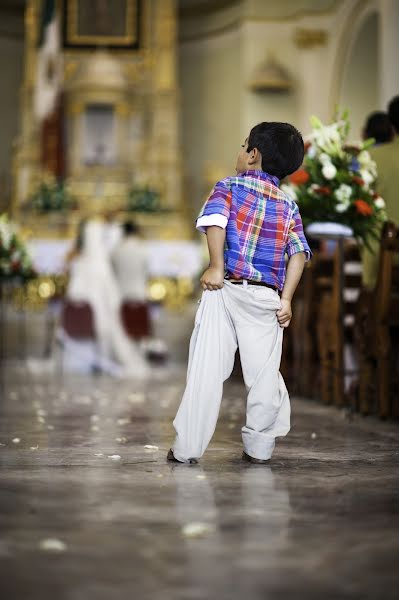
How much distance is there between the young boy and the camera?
154 inches

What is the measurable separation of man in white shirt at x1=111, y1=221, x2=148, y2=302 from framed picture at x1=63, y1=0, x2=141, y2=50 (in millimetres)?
6873

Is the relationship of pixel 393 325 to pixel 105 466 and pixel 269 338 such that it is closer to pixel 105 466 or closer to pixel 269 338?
pixel 269 338

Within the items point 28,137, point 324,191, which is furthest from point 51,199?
point 324,191

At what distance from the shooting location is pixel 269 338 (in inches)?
157

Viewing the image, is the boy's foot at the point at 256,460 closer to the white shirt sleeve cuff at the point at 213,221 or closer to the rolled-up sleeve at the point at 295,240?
the rolled-up sleeve at the point at 295,240

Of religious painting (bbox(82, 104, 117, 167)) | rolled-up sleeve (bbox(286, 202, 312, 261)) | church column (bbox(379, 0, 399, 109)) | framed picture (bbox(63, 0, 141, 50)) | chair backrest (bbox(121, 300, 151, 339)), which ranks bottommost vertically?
chair backrest (bbox(121, 300, 151, 339))

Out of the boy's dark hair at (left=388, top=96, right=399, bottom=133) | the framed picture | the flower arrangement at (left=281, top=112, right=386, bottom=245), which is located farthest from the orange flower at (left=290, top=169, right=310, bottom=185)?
the framed picture

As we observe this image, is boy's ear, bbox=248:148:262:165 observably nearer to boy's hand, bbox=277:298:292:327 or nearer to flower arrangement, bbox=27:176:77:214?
boy's hand, bbox=277:298:292:327

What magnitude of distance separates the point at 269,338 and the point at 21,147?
556 inches

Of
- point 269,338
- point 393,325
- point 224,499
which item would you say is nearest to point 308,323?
point 393,325

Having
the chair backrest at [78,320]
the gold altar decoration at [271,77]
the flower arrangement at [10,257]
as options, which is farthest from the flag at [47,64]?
the flower arrangement at [10,257]

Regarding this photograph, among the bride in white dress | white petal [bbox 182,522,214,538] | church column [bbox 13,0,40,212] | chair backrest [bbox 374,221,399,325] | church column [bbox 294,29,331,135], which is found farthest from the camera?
church column [bbox 13,0,40,212]

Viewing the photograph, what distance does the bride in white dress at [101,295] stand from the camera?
11266mm

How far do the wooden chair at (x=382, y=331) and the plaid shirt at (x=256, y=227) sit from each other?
1826 mm
